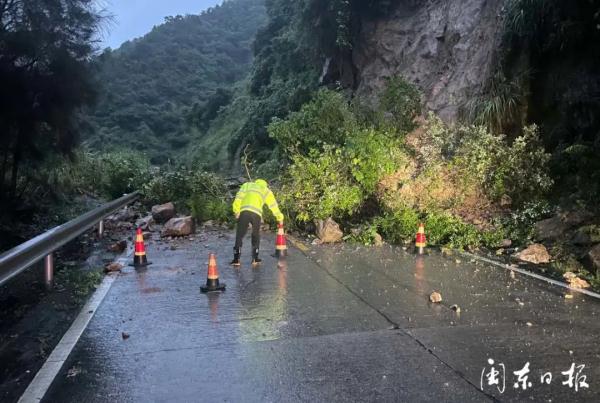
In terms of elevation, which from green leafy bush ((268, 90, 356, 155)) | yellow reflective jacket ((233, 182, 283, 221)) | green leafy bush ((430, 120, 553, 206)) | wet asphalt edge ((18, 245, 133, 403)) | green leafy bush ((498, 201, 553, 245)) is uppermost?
green leafy bush ((268, 90, 356, 155))

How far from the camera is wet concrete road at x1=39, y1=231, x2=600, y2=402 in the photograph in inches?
163

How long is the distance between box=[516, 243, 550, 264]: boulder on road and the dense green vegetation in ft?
153

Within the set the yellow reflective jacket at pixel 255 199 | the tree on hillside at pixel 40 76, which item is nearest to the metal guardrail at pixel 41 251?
the yellow reflective jacket at pixel 255 199

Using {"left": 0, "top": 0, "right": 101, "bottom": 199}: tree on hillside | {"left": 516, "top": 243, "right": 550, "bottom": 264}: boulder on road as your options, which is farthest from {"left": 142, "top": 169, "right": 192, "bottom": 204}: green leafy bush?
{"left": 516, "top": 243, "right": 550, "bottom": 264}: boulder on road

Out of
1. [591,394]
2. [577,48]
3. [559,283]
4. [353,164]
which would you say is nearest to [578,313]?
[559,283]

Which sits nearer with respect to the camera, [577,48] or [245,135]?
[577,48]

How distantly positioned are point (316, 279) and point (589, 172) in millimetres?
5774

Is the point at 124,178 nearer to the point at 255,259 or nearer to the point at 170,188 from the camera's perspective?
the point at 170,188

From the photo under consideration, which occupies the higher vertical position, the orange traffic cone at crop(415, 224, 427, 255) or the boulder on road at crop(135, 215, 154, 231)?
the orange traffic cone at crop(415, 224, 427, 255)

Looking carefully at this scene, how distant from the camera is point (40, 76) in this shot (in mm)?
18219

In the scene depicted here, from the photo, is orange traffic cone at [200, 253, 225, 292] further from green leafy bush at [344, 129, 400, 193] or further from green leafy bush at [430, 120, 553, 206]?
green leafy bush at [430, 120, 553, 206]

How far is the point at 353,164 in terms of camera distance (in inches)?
498

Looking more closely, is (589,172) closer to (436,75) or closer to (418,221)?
(418,221)

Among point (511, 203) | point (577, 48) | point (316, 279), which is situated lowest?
point (316, 279)
